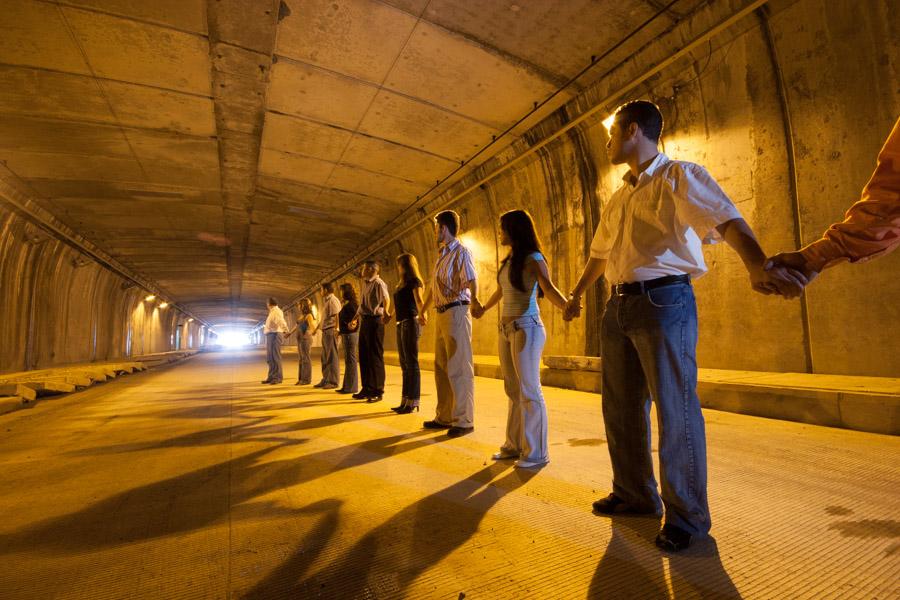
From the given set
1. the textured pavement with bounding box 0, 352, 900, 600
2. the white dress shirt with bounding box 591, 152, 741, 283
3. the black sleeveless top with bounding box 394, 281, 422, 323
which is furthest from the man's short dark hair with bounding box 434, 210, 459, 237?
the white dress shirt with bounding box 591, 152, 741, 283

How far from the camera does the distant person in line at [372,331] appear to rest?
5.94m

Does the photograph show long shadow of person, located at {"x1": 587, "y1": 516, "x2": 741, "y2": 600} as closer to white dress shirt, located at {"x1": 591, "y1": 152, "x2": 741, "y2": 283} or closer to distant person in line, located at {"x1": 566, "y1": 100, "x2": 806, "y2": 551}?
distant person in line, located at {"x1": 566, "y1": 100, "x2": 806, "y2": 551}

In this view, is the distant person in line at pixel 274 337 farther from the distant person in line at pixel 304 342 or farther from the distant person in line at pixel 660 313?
the distant person in line at pixel 660 313

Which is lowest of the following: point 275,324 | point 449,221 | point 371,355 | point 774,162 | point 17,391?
point 17,391

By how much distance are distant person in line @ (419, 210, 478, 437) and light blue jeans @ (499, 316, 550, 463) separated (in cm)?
77

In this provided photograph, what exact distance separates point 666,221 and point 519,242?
134 centimetres

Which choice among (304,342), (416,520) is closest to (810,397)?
(416,520)

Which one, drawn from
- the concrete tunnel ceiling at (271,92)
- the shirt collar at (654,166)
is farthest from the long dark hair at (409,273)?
the shirt collar at (654,166)

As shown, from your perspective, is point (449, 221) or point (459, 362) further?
point (449, 221)

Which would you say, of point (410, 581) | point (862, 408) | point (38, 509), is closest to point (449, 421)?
point (410, 581)

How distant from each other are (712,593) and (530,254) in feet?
7.14

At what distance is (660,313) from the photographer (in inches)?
72.7

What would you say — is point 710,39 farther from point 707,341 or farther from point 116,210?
point 116,210

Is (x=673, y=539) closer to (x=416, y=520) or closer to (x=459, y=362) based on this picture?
(x=416, y=520)
